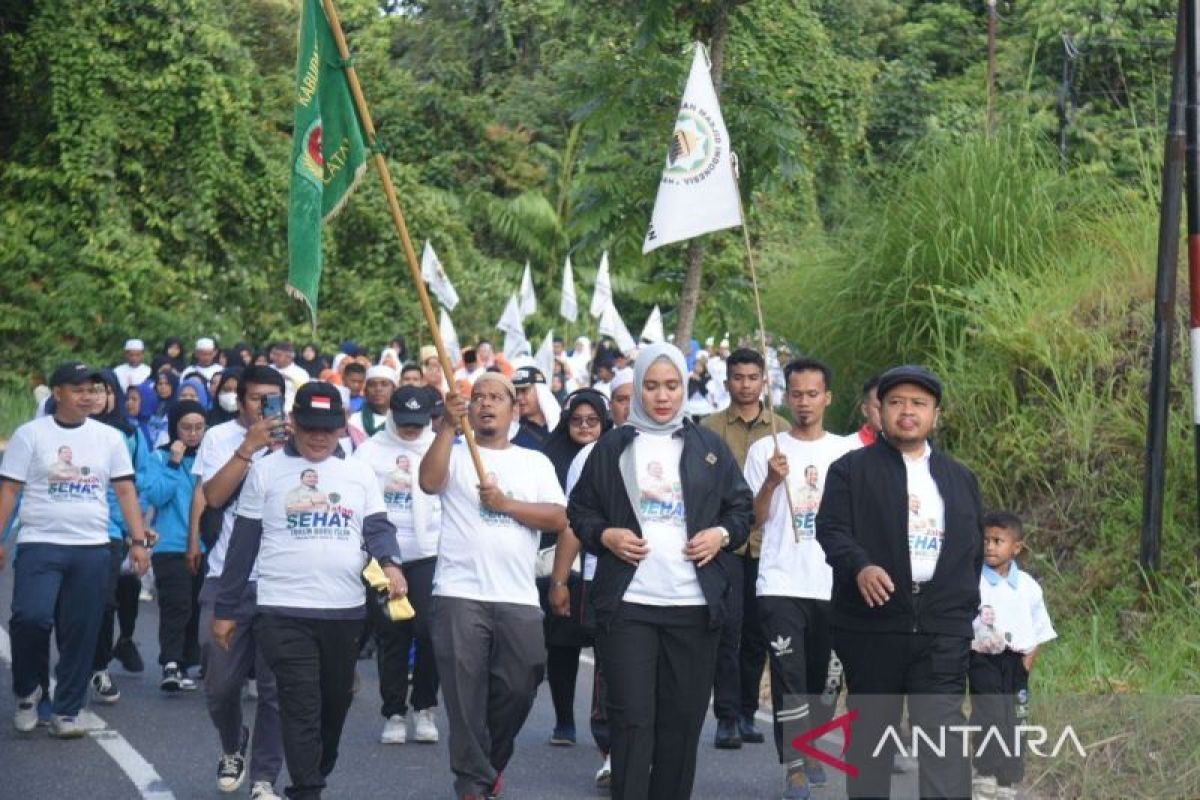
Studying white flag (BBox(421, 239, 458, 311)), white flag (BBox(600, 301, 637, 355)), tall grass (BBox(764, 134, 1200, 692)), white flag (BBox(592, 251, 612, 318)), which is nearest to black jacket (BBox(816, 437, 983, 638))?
tall grass (BBox(764, 134, 1200, 692))

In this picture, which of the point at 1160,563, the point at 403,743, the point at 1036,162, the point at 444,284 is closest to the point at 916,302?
the point at 1036,162

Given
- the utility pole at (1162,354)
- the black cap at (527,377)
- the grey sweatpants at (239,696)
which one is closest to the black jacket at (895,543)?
the grey sweatpants at (239,696)

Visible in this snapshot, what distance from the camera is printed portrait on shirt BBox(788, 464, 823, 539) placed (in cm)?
912

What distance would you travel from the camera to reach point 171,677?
11.8m

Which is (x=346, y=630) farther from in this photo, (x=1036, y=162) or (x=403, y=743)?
(x=1036, y=162)

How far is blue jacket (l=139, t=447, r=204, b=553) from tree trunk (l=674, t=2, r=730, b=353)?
162 inches

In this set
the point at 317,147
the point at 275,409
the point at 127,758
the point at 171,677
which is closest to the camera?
the point at 317,147

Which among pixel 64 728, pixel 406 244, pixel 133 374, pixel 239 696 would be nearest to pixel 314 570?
pixel 239 696

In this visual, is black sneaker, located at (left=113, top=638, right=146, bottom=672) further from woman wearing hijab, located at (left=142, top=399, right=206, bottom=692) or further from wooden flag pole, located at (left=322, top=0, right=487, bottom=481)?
wooden flag pole, located at (left=322, top=0, right=487, bottom=481)

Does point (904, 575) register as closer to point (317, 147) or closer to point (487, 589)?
point (487, 589)

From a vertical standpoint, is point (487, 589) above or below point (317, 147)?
below

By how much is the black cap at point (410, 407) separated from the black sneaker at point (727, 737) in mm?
2213

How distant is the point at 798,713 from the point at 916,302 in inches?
215

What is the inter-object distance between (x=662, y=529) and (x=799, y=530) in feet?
5.91
